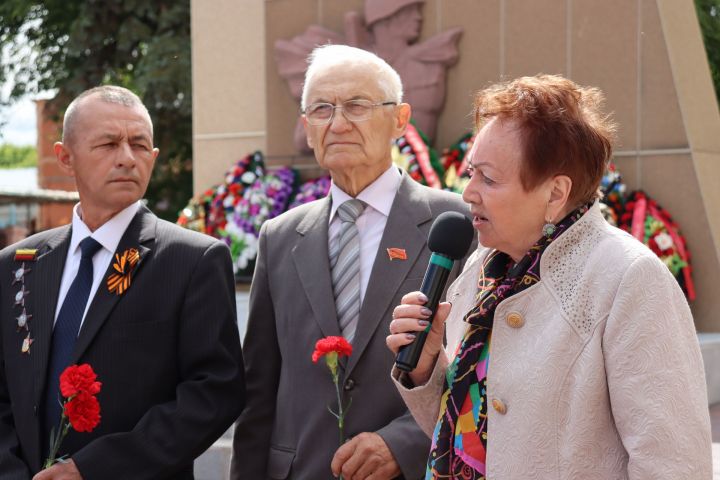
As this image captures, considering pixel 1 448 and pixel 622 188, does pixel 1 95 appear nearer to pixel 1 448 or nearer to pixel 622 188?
pixel 622 188

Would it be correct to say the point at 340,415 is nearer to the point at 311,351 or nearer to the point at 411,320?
the point at 311,351

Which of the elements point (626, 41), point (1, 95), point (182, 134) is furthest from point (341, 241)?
point (1, 95)

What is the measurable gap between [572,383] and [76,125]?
79.1 inches

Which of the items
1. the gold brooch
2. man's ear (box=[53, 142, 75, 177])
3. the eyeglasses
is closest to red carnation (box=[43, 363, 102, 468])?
the gold brooch

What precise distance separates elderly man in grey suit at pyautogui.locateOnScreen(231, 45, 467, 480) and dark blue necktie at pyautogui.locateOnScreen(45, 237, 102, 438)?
562mm

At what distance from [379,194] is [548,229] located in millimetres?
1082

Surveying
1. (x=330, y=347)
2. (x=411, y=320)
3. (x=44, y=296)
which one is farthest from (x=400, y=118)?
(x=44, y=296)

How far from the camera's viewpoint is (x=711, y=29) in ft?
41.0

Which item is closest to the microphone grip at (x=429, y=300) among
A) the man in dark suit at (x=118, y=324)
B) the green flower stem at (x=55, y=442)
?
the man in dark suit at (x=118, y=324)

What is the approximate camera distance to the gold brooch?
3213 mm

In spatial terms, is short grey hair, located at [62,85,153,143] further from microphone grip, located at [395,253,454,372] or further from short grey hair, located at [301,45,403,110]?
microphone grip, located at [395,253,454,372]

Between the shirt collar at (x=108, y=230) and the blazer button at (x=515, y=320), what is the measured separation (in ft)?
5.20

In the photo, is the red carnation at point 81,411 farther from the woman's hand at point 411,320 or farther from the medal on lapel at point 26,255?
the woman's hand at point 411,320

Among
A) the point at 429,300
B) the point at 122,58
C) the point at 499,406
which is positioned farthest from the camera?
the point at 122,58
